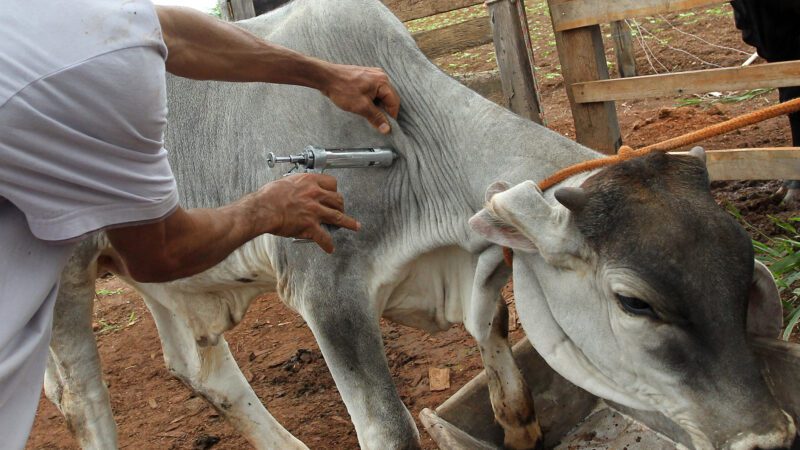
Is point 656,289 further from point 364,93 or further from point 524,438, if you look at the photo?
point 524,438

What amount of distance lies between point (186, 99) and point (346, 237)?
3.32 ft

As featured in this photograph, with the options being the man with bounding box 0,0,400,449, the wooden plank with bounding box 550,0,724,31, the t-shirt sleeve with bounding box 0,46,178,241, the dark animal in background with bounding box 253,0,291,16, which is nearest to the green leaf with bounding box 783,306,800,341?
the wooden plank with bounding box 550,0,724,31

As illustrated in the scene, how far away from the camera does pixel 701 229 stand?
2.23 m

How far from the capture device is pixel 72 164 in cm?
181

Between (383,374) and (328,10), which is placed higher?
(328,10)

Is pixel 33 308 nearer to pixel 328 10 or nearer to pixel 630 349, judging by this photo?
pixel 630 349

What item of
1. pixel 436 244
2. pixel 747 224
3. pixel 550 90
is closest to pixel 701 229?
pixel 436 244

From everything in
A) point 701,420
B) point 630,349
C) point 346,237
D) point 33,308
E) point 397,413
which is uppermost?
point 33,308

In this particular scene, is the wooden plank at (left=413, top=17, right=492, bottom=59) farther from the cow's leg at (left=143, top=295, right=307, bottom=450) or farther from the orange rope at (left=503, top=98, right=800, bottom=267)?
the orange rope at (left=503, top=98, right=800, bottom=267)

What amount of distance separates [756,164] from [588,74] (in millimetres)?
1150

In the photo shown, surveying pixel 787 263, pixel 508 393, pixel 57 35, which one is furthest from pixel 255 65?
pixel 787 263

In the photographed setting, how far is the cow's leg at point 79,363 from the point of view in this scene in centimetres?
374

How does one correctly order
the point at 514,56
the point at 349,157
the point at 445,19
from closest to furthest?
the point at 349,157, the point at 514,56, the point at 445,19

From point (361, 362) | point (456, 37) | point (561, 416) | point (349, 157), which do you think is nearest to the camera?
point (349, 157)
